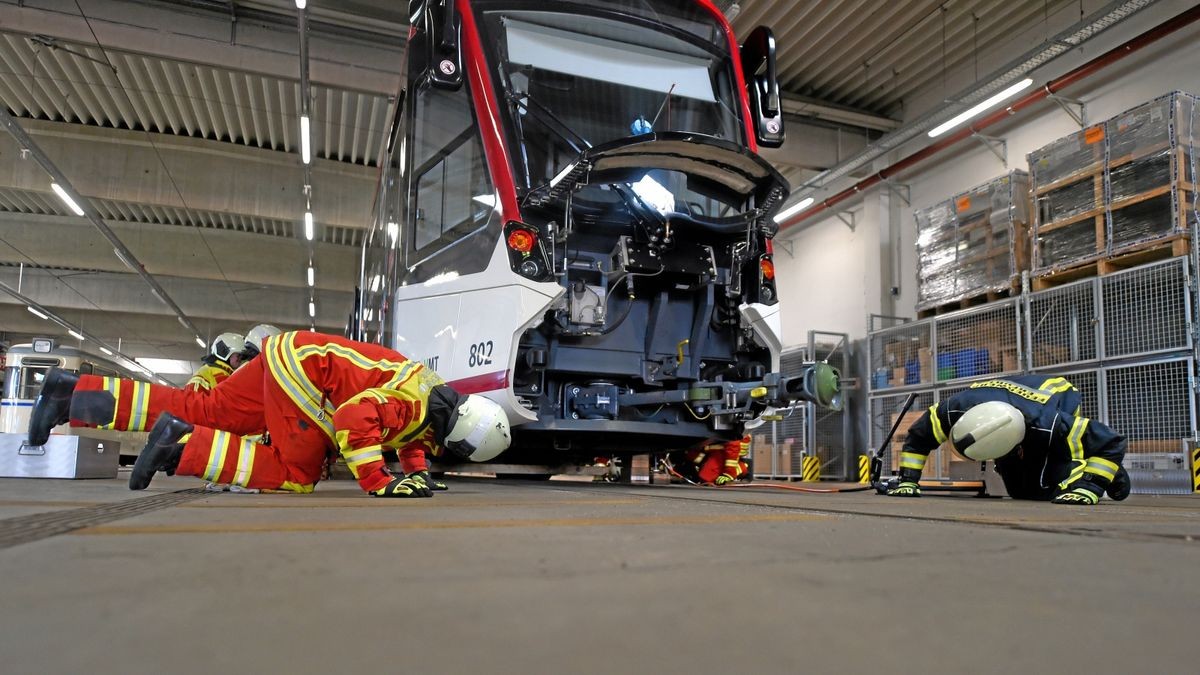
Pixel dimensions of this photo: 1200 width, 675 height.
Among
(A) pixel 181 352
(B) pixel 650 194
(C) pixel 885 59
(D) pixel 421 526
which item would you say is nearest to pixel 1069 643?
(D) pixel 421 526

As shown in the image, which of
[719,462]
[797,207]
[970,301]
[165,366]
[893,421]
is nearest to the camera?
[719,462]

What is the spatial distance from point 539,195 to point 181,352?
32.2 metres

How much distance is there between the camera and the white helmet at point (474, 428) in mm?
3922

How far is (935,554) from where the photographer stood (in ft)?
5.16

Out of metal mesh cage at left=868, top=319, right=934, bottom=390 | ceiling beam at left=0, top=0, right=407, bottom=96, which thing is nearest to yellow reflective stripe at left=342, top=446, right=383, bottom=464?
ceiling beam at left=0, top=0, right=407, bottom=96

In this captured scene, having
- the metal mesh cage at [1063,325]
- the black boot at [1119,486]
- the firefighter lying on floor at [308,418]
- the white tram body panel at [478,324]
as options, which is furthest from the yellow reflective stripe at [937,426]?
the metal mesh cage at [1063,325]

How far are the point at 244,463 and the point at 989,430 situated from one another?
378cm

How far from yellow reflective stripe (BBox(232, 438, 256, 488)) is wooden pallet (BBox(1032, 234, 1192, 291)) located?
26.5 ft

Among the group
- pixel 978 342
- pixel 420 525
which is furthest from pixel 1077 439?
pixel 978 342

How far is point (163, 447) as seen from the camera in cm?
348

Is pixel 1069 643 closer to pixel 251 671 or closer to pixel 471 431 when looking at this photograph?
pixel 251 671

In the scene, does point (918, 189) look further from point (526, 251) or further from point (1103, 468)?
point (526, 251)

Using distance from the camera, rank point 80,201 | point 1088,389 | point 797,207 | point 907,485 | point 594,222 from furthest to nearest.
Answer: point 80,201, point 797,207, point 1088,389, point 594,222, point 907,485

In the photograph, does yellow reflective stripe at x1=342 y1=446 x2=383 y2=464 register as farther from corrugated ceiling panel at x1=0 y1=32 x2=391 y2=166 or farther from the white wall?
the white wall
